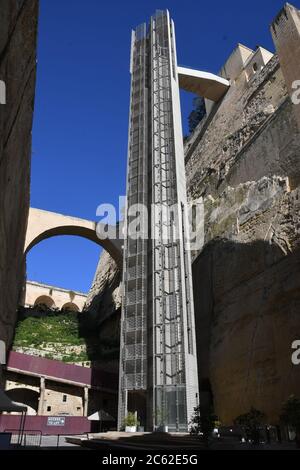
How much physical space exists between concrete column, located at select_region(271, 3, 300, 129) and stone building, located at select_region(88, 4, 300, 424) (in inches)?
2.2

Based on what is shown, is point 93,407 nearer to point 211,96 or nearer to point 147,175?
point 147,175

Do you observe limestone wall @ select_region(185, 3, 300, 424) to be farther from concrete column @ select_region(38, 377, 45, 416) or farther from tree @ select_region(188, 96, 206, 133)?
tree @ select_region(188, 96, 206, 133)

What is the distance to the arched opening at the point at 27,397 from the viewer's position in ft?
67.3

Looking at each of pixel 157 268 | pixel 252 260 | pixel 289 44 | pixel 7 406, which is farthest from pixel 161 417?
pixel 289 44

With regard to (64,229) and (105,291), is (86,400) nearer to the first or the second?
(64,229)

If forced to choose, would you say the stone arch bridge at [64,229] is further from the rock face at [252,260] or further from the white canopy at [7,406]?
the white canopy at [7,406]

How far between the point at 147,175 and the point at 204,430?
16.8 meters

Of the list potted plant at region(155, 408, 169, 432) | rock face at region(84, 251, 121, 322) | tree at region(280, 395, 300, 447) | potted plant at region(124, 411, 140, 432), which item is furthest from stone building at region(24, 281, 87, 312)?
tree at region(280, 395, 300, 447)

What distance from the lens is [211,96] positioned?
3247 centimetres

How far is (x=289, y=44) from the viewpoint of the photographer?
17594mm

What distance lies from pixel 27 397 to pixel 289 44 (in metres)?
22.0

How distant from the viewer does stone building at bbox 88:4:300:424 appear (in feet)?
53.5

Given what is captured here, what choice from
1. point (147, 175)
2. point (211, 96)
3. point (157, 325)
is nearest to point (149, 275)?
point (157, 325)

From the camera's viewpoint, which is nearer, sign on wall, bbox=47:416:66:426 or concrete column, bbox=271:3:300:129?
concrete column, bbox=271:3:300:129
